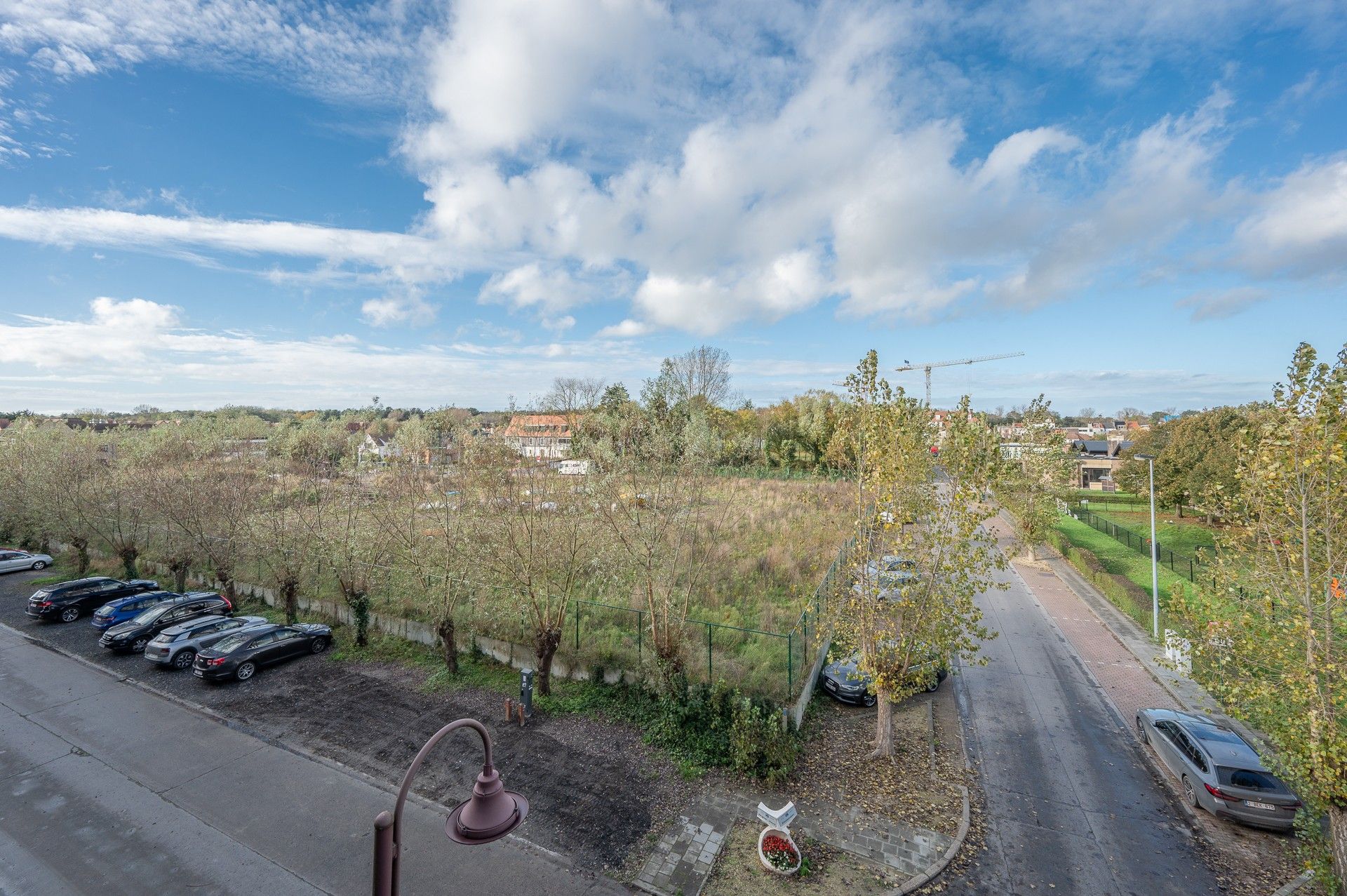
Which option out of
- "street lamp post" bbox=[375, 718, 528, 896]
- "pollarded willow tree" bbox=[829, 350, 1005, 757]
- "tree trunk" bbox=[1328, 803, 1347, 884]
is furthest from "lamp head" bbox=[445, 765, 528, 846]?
"tree trunk" bbox=[1328, 803, 1347, 884]

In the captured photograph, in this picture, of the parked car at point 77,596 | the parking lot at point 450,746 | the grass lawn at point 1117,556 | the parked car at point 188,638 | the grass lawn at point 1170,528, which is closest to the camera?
the parking lot at point 450,746

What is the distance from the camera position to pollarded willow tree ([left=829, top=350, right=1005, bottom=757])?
10133mm

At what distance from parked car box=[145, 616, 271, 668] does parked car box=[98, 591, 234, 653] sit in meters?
0.54

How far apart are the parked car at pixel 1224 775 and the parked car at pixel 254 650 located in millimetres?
21454

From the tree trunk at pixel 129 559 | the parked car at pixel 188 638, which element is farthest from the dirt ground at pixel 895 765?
the tree trunk at pixel 129 559

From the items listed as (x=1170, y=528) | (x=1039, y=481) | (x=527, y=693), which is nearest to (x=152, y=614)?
(x=527, y=693)

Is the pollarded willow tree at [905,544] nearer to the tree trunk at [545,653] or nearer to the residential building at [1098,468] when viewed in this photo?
the tree trunk at [545,653]

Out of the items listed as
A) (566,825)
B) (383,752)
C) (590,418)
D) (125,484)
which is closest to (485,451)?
(383,752)

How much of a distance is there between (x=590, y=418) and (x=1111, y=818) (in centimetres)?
2281

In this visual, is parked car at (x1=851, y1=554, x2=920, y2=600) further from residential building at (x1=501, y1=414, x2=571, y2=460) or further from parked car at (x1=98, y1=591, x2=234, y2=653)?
parked car at (x1=98, y1=591, x2=234, y2=653)

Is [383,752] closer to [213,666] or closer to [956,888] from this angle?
[213,666]

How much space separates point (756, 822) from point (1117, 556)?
3186 cm

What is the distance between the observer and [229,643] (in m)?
14.9

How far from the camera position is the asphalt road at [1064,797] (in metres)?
8.38
